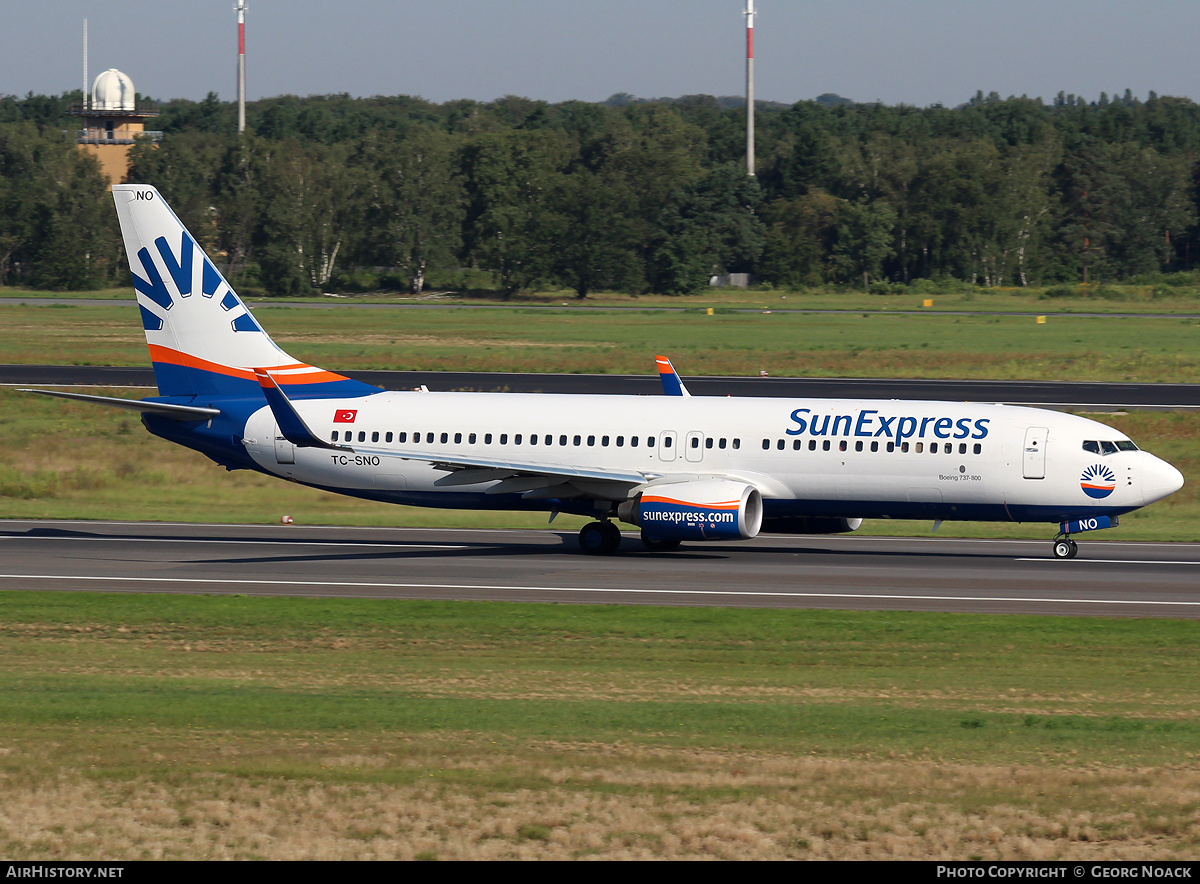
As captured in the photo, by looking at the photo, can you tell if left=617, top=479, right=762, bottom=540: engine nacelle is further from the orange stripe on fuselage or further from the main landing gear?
the orange stripe on fuselage

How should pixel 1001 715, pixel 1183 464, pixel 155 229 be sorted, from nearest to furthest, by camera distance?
pixel 1001 715 → pixel 155 229 → pixel 1183 464

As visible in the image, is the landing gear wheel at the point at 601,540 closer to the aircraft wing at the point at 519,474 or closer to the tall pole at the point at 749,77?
the aircraft wing at the point at 519,474

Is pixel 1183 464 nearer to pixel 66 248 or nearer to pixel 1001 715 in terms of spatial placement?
pixel 1001 715

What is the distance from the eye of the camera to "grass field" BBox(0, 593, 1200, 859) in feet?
43.9

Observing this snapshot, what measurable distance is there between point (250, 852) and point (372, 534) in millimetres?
29505

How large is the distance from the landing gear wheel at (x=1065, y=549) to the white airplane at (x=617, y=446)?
50mm

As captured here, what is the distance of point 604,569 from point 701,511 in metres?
2.68

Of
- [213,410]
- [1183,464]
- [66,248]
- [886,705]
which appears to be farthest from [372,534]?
[66,248]

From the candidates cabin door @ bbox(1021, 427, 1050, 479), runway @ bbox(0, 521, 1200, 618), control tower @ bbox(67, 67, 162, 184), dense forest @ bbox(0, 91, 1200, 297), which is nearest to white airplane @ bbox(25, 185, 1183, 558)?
cabin door @ bbox(1021, 427, 1050, 479)

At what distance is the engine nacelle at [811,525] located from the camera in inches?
1492

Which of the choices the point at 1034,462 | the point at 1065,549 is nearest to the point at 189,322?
the point at 1034,462

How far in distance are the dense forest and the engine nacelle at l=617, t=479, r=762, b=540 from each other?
406 feet

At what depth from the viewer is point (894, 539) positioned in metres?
41.0
